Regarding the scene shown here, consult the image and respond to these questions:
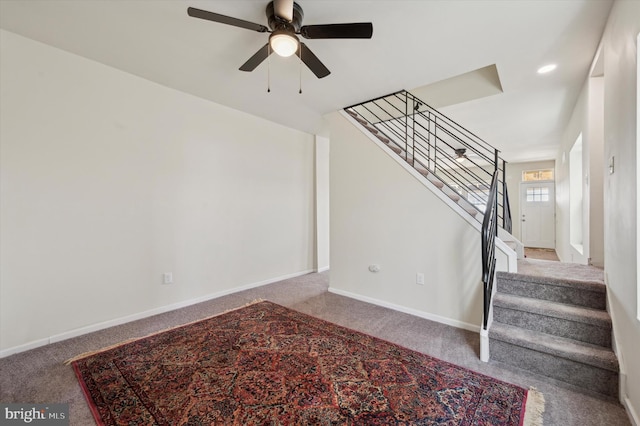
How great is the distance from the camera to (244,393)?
1.84 metres

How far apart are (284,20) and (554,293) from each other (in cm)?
317

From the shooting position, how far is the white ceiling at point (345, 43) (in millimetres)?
2049

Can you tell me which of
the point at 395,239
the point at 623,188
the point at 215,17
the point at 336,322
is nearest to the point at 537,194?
the point at 395,239

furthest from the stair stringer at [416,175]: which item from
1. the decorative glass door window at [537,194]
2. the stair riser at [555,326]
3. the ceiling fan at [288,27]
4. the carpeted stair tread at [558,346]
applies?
the decorative glass door window at [537,194]

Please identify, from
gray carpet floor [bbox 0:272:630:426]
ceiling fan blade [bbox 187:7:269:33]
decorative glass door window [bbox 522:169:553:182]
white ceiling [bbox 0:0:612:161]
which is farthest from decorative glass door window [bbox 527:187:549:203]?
ceiling fan blade [bbox 187:7:269:33]

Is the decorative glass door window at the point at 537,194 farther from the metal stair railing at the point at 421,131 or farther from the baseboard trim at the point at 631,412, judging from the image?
the baseboard trim at the point at 631,412

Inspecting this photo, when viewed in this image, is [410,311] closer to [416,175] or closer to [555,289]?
[555,289]

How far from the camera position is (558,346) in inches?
79.0

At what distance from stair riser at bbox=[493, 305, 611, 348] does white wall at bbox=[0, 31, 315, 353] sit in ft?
11.1

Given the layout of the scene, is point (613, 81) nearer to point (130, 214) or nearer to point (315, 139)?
point (315, 139)

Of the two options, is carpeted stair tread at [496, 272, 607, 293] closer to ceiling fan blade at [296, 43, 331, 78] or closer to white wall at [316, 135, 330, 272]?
ceiling fan blade at [296, 43, 331, 78]

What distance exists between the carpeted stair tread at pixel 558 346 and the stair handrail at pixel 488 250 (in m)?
0.17

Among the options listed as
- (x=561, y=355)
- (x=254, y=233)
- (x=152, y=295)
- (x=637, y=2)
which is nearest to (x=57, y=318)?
(x=152, y=295)

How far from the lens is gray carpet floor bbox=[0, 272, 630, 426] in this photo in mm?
1707
